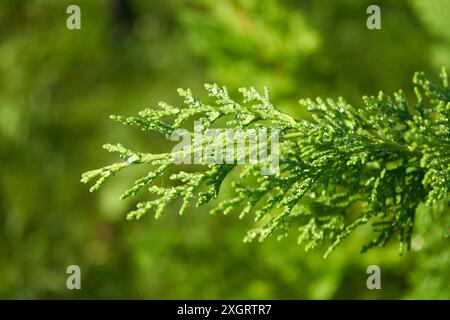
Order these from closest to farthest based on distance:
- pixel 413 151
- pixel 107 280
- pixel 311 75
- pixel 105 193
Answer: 1. pixel 413 151
2. pixel 311 75
3. pixel 107 280
4. pixel 105 193

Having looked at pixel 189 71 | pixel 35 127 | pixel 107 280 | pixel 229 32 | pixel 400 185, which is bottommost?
pixel 107 280

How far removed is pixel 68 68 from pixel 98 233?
1201 millimetres

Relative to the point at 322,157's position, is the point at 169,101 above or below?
above

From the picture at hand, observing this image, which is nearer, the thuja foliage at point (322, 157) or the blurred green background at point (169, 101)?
the thuja foliage at point (322, 157)

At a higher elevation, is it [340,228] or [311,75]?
[311,75]

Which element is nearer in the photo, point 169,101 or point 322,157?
point 322,157

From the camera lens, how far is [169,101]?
3.72m

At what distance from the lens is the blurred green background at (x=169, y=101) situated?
168cm

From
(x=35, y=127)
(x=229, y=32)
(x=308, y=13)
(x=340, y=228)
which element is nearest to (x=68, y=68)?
(x=35, y=127)

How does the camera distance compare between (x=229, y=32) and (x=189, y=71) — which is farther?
(x=189, y=71)

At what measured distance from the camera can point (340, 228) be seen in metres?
1.10

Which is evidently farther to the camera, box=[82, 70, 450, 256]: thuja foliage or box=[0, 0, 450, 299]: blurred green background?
box=[0, 0, 450, 299]: blurred green background

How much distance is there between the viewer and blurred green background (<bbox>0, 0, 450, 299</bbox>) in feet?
5.53

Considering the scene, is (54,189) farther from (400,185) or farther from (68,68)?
(400,185)
